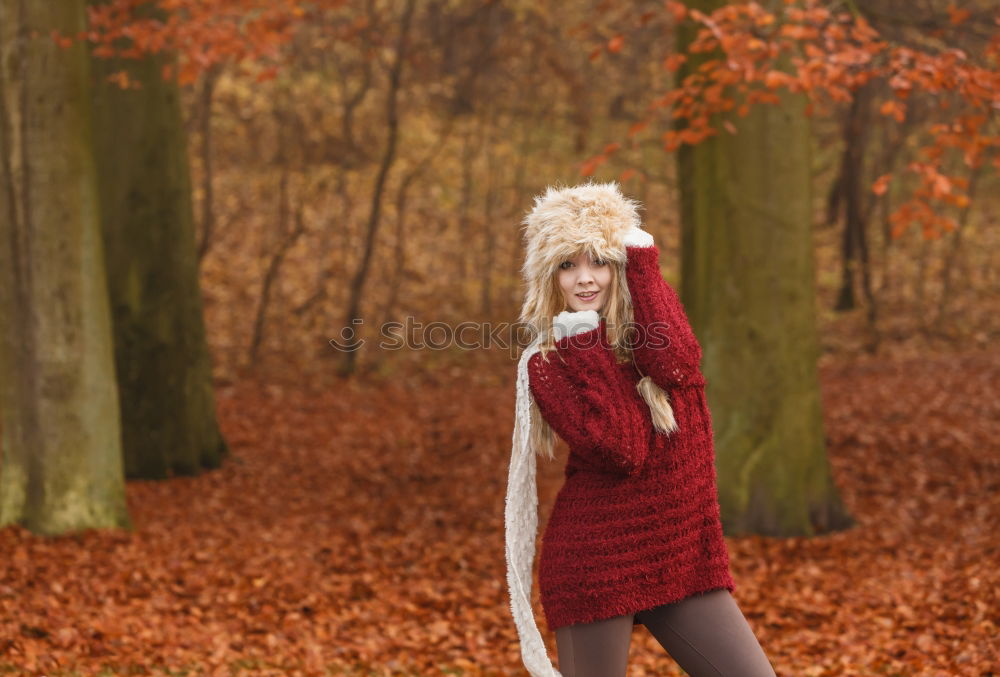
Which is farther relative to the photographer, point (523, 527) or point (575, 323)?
point (523, 527)

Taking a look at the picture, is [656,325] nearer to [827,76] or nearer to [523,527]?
[523,527]

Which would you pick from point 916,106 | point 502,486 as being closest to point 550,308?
point 502,486

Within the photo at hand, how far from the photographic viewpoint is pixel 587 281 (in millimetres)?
2934

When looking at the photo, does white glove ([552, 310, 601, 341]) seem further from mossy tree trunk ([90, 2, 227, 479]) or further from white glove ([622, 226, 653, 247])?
mossy tree trunk ([90, 2, 227, 479])

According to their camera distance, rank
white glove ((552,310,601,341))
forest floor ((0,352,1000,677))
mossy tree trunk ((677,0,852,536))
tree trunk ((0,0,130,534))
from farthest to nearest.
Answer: mossy tree trunk ((677,0,852,536)) → tree trunk ((0,0,130,534)) → forest floor ((0,352,1000,677)) → white glove ((552,310,601,341))

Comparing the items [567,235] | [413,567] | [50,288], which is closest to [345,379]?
[413,567]

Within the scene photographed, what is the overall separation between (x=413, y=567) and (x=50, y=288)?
3185mm

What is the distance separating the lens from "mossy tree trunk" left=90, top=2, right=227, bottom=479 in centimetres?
940

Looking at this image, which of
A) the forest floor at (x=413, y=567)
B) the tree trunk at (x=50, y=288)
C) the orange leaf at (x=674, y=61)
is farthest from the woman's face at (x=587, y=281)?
the tree trunk at (x=50, y=288)

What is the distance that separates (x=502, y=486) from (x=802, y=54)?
4.75 metres

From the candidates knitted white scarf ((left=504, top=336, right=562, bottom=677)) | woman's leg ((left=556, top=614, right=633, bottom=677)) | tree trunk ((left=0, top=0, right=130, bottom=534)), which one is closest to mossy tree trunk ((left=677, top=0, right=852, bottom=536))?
tree trunk ((left=0, top=0, right=130, bottom=534))

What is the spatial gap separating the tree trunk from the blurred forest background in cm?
2

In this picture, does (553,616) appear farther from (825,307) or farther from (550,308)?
(825,307)

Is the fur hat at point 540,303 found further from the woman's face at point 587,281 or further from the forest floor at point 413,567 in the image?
the forest floor at point 413,567
